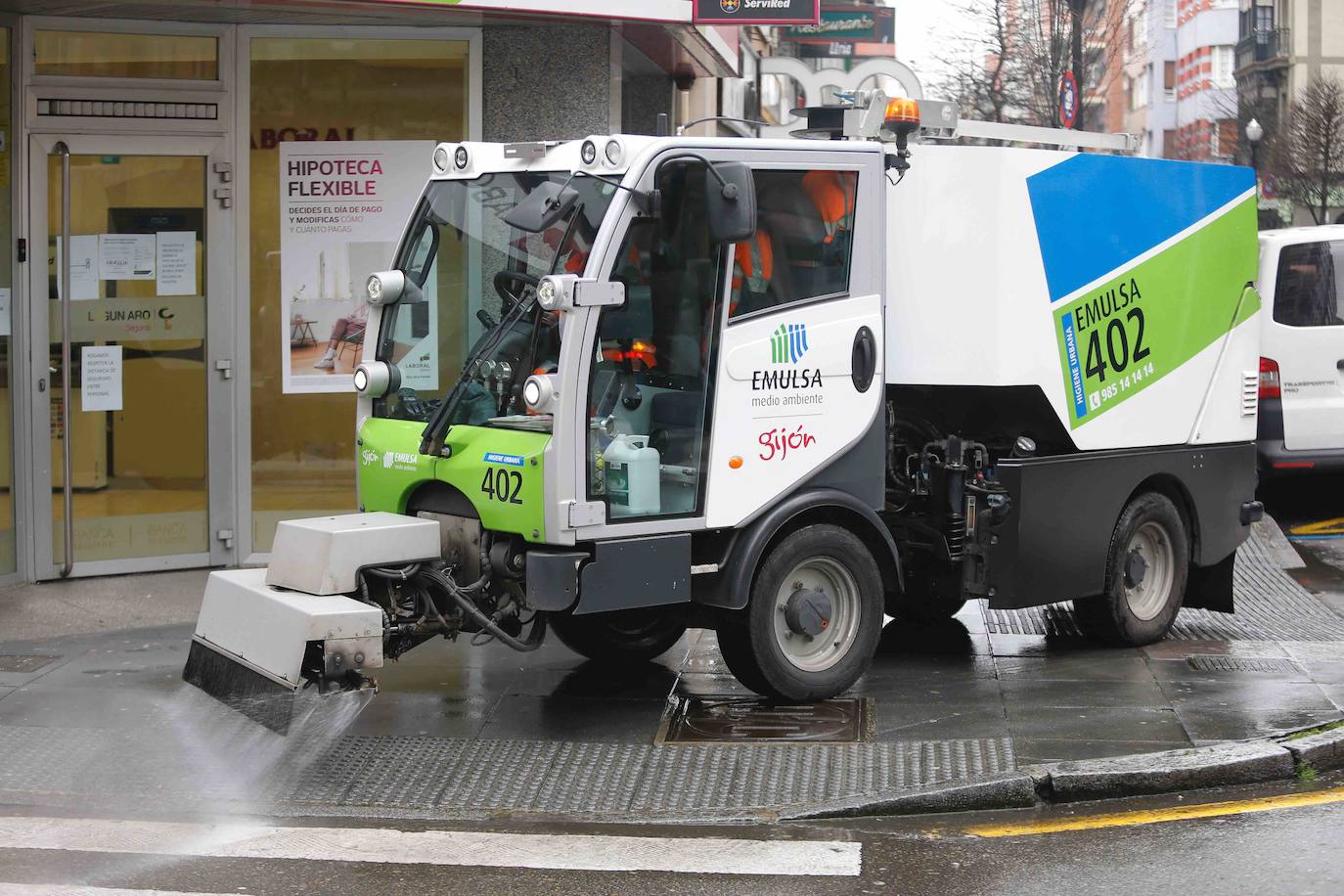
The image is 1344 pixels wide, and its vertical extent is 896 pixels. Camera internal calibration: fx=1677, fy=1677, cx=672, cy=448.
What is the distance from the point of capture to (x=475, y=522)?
22.9 ft

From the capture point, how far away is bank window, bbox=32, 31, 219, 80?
33.2 feet

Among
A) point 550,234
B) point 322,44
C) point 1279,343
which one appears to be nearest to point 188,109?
point 322,44

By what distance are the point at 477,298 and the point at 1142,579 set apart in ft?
12.9

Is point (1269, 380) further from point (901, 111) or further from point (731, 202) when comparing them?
point (731, 202)

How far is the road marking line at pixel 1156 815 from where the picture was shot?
19.4 ft

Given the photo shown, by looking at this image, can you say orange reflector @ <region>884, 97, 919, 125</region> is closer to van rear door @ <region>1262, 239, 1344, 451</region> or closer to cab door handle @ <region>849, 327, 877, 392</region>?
cab door handle @ <region>849, 327, 877, 392</region>

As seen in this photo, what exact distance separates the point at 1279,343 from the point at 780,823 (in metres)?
8.44

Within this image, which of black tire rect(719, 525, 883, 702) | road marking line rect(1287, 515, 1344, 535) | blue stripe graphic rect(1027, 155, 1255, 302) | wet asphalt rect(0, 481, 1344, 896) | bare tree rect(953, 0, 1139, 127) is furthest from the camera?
bare tree rect(953, 0, 1139, 127)

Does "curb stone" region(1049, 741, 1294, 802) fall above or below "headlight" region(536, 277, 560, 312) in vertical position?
below

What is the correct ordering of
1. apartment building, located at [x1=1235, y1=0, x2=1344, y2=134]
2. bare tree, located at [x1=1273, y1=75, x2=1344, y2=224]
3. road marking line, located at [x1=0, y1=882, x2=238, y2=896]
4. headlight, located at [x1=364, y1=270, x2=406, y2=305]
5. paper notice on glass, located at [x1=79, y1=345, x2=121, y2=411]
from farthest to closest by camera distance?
apartment building, located at [x1=1235, y1=0, x2=1344, y2=134]
bare tree, located at [x1=1273, y1=75, x2=1344, y2=224]
paper notice on glass, located at [x1=79, y1=345, x2=121, y2=411]
headlight, located at [x1=364, y1=270, x2=406, y2=305]
road marking line, located at [x1=0, y1=882, x2=238, y2=896]

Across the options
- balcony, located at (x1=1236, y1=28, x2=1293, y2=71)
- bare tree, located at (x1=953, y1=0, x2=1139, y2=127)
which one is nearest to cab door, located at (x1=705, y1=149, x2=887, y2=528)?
bare tree, located at (x1=953, y1=0, x2=1139, y2=127)

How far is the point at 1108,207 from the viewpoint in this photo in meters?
8.24

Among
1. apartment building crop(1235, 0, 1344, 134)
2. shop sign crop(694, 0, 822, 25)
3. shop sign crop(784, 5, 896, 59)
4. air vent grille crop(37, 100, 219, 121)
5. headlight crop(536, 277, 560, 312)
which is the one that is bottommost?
headlight crop(536, 277, 560, 312)

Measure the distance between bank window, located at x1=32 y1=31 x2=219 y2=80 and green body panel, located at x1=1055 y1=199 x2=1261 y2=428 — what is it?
225 inches
